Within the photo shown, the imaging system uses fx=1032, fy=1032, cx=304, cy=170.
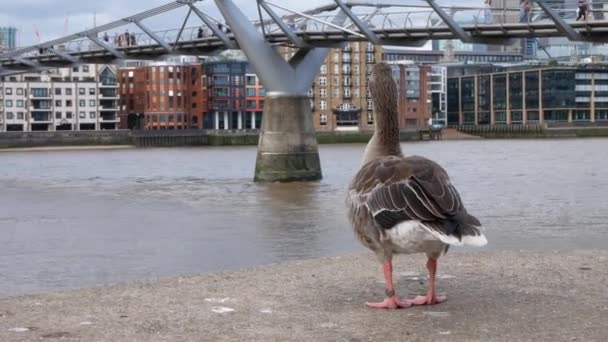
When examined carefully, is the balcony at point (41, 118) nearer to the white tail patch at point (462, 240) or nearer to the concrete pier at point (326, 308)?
the concrete pier at point (326, 308)

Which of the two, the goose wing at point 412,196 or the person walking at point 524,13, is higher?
the person walking at point 524,13

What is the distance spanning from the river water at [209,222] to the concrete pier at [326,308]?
391 cm

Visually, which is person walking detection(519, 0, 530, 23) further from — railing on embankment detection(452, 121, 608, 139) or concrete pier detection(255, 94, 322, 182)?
railing on embankment detection(452, 121, 608, 139)

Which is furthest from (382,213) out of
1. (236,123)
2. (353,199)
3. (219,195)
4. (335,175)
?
(236,123)

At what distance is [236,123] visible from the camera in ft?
487

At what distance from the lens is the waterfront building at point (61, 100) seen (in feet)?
445

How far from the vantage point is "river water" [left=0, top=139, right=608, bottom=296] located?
49.5ft

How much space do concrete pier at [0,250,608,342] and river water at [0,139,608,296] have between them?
391 cm

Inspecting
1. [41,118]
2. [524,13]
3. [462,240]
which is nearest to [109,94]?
[41,118]

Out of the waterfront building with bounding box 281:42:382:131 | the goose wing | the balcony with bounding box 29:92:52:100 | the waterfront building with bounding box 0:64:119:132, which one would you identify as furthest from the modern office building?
the goose wing

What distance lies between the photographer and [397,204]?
678 cm

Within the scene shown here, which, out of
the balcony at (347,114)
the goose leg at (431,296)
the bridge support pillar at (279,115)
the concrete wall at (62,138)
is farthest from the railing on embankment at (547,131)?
the goose leg at (431,296)

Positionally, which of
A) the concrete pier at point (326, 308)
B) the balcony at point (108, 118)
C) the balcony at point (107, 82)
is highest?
the balcony at point (107, 82)

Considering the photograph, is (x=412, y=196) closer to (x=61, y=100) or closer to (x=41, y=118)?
(x=41, y=118)
